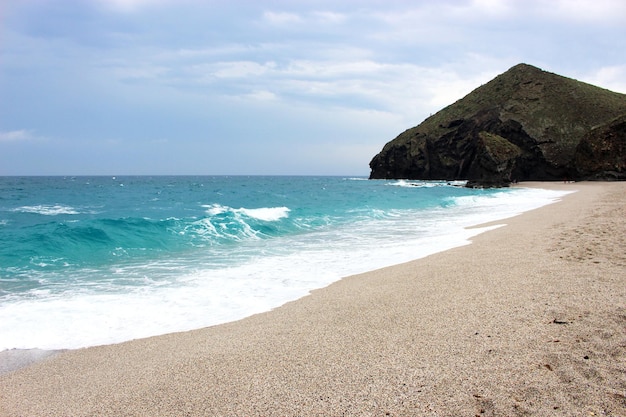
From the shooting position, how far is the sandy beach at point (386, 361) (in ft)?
10.4

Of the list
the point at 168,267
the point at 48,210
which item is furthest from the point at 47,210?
the point at 168,267

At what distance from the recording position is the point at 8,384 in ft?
14.3

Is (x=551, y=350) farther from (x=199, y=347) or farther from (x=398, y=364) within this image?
(x=199, y=347)

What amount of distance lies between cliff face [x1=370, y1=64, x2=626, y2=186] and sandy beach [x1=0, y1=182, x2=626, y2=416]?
195 feet

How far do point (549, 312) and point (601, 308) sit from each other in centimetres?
57

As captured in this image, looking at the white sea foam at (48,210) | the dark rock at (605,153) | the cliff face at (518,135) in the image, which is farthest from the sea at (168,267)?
the cliff face at (518,135)

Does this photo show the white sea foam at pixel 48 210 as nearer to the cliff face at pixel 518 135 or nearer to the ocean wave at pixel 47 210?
the ocean wave at pixel 47 210

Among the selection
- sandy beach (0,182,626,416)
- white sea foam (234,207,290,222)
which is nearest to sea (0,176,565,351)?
white sea foam (234,207,290,222)

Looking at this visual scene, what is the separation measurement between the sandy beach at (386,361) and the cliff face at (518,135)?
2338 inches

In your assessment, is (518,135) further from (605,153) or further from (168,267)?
(168,267)

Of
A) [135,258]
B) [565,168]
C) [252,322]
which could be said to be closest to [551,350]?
[252,322]

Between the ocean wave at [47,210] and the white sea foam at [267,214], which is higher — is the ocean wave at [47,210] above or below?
below

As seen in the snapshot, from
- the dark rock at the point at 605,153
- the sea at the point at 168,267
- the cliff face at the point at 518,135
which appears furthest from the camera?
the cliff face at the point at 518,135

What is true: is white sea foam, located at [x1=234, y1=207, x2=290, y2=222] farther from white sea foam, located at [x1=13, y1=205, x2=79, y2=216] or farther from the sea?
white sea foam, located at [x1=13, y1=205, x2=79, y2=216]
